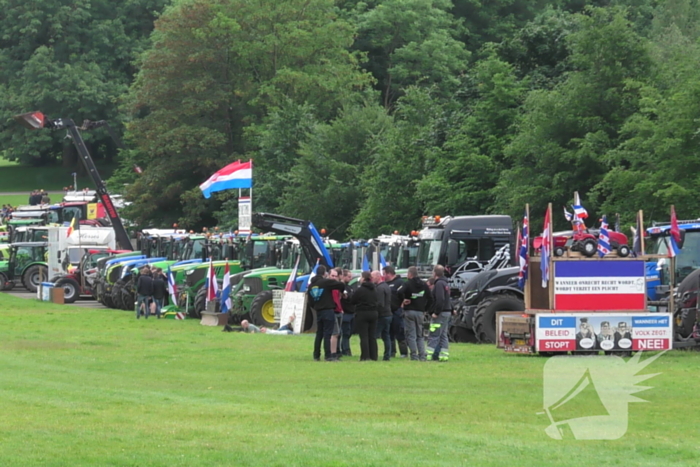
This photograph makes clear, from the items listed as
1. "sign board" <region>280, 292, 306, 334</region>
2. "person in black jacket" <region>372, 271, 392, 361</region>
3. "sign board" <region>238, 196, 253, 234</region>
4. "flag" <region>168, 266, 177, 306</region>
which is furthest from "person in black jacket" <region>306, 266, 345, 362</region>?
"flag" <region>168, 266, 177, 306</region>

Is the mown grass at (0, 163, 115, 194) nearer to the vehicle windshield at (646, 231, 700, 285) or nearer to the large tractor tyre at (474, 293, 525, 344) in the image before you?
the large tractor tyre at (474, 293, 525, 344)

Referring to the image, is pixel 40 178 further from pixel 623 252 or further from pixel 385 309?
pixel 623 252

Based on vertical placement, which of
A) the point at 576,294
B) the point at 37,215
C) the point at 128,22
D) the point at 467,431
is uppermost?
the point at 128,22

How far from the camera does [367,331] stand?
866 inches

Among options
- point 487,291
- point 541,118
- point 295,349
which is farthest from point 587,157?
point 295,349

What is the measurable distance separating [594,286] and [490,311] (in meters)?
4.36

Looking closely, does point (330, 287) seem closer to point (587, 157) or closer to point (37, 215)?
point (587, 157)

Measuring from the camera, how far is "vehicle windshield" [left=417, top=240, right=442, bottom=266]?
32.3 m

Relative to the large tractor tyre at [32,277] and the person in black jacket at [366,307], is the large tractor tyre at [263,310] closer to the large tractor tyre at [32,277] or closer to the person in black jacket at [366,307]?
the person in black jacket at [366,307]

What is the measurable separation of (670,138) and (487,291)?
10.9 metres

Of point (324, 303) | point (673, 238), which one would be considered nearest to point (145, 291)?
point (324, 303)

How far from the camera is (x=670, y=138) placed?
34062 millimetres

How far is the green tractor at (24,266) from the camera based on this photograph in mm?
54250

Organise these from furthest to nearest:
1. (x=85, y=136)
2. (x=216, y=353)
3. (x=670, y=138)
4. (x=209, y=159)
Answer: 1. (x=85, y=136)
2. (x=209, y=159)
3. (x=670, y=138)
4. (x=216, y=353)
